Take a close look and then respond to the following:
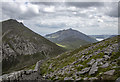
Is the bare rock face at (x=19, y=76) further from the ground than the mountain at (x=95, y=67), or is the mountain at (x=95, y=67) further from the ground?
the mountain at (x=95, y=67)

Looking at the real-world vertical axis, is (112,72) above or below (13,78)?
above

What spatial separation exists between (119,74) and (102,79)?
11.5 ft

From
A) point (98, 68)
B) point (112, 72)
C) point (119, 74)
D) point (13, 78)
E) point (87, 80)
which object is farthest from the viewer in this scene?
point (13, 78)

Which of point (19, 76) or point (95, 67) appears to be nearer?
point (95, 67)

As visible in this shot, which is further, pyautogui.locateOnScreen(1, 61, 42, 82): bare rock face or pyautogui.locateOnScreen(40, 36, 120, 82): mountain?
pyautogui.locateOnScreen(1, 61, 42, 82): bare rock face

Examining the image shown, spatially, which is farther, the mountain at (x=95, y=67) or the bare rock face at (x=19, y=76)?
the bare rock face at (x=19, y=76)

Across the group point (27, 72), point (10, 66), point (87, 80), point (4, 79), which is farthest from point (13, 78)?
point (10, 66)

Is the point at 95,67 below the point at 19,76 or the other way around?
the other way around

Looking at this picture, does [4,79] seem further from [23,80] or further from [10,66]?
[10,66]

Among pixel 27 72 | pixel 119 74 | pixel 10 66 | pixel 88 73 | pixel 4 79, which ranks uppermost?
pixel 119 74

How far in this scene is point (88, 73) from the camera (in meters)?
27.7

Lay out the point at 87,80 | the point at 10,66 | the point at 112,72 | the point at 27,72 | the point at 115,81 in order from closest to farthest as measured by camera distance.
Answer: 1. the point at 115,81
2. the point at 112,72
3. the point at 87,80
4. the point at 27,72
5. the point at 10,66

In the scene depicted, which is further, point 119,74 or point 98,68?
point 98,68

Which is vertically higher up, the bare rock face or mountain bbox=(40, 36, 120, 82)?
mountain bbox=(40, 36, 120, 82)
